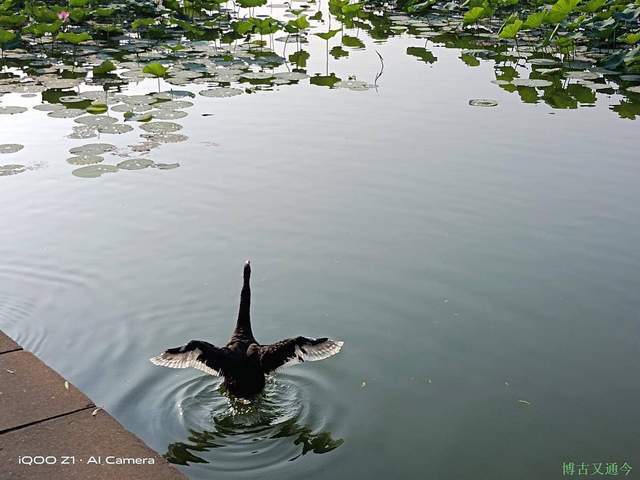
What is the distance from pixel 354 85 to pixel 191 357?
637 cm

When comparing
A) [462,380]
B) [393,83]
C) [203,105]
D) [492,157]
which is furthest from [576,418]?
[393,83]

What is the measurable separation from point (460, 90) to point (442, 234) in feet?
13.6

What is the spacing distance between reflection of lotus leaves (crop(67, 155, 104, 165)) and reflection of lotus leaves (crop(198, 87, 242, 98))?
7.40 ft

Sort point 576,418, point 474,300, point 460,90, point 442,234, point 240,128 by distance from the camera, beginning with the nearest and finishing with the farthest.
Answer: point 576,418, point 474,300, point 442,234, point 240,128, point 460,90

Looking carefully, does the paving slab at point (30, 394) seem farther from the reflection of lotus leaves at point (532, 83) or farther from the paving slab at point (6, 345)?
the reflection of lotus leaves at point (532, 83)

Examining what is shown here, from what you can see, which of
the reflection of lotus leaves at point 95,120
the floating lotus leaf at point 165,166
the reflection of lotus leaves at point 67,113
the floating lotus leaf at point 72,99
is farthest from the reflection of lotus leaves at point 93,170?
the floating lotus leaf at point 72,99

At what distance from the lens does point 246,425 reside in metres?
3.37

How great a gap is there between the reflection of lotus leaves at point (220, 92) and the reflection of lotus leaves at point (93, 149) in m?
1.97

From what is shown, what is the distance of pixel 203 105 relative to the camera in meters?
8.29

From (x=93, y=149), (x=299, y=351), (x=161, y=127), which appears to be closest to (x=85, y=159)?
(x=93, y=149)

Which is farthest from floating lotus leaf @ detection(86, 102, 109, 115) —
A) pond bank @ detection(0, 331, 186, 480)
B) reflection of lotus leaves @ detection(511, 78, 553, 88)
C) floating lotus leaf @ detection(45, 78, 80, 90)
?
pond bank @ detection(0, 331, 186, 480)

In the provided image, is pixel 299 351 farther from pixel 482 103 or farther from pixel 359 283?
pixel 482 103

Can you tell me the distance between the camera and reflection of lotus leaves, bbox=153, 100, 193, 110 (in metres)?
8.01

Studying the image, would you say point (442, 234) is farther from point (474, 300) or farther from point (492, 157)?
point (492, 157)
